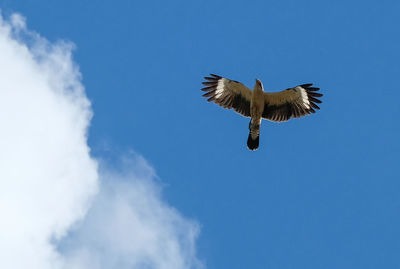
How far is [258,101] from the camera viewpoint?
104ft

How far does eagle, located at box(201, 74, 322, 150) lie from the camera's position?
31.6m

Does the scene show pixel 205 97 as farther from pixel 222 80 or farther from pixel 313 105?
pixel 313 105

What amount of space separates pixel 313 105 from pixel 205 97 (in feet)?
9.34

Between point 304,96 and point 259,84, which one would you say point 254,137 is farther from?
point 304,96

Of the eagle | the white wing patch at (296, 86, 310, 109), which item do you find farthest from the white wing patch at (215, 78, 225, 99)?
the white wing patch at (296, 86, 310, 109)

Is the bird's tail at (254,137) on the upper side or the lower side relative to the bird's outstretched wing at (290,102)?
lower

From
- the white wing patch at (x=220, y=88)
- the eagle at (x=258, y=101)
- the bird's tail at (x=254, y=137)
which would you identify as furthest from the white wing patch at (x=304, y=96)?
the white wing patch at (x=220, y=88)

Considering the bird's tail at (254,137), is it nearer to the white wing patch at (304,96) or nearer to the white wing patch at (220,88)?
the white wing patch at (220,88)

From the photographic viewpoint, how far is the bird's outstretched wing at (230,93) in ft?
104

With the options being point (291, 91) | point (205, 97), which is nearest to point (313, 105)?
point (291, 91)

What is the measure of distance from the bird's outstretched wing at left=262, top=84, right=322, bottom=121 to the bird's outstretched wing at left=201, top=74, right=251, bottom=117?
530mm

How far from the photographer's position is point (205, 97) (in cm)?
3159

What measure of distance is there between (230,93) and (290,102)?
1.61 meters

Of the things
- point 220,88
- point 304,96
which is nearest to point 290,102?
point 304,96
